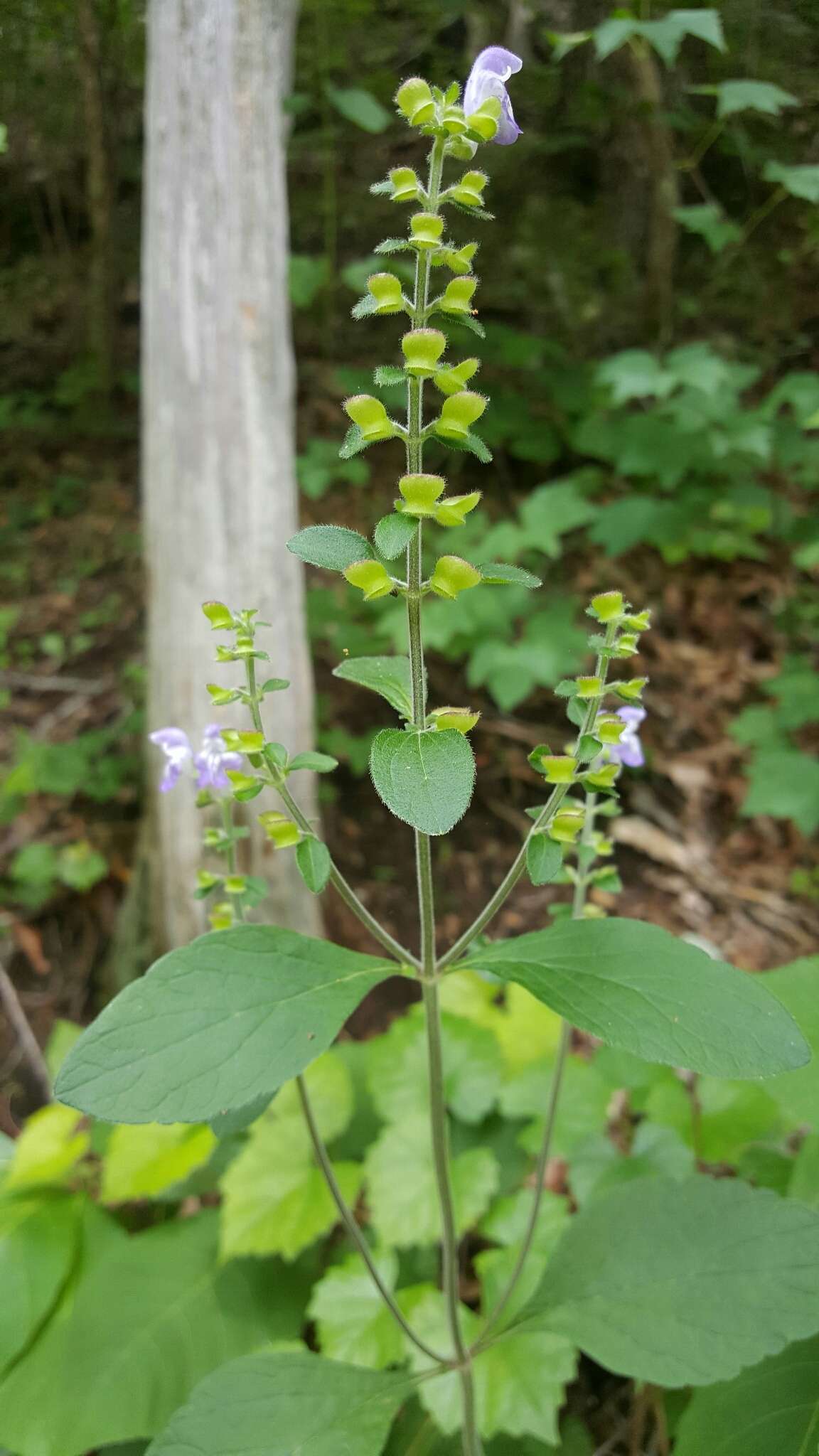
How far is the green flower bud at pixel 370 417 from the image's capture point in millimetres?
834

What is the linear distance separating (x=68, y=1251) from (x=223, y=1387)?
31.3 inches

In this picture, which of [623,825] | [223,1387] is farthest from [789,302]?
[223,1387]

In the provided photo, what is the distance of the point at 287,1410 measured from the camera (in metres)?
1.17

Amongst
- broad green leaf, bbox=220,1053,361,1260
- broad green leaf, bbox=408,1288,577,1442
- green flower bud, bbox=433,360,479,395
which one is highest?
green flower bud, bbox=433,360,479,395

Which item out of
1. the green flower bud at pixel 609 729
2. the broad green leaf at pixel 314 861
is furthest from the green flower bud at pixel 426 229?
A: the broad green leaf at pixel 314 861

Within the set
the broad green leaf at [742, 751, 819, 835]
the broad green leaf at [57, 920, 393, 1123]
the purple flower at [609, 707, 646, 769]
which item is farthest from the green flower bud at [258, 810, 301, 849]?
the broad green leaf at [742, 751, 819, 835]

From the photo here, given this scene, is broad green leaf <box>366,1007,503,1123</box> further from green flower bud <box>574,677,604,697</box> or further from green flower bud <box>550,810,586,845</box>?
green flower bud <box>574,677,604,697</box>

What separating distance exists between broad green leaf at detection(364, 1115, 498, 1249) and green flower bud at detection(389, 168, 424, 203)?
70.2 inches

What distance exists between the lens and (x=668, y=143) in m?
4.18

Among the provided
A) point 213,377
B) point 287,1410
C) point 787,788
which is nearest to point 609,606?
point 287,1410

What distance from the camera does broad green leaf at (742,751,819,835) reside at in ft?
9.72

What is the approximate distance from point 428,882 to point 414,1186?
3.77 ft

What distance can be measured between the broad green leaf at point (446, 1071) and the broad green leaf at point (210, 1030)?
1034 mm

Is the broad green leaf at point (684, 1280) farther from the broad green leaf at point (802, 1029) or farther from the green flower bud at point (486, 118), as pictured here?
the green flower bud at point (486, 118)
